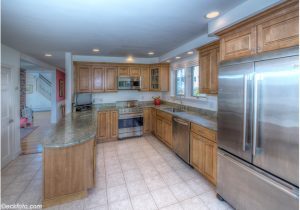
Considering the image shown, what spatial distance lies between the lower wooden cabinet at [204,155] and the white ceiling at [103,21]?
5.60ft

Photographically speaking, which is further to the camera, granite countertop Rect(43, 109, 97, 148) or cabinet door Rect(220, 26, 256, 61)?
granite countertop Rect(43, 109, 97, 148)

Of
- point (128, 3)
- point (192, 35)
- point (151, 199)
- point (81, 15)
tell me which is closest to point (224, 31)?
point (192, 35)

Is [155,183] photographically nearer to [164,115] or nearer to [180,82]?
[164,115]

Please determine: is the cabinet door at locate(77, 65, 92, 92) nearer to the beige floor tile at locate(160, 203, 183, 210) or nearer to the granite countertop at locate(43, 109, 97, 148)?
the granite countertop at locate(43, 109, 97, 148)

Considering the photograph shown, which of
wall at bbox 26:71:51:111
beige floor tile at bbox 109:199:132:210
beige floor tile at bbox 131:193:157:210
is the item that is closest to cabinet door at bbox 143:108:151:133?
beige floor tile at bbox 131:193:157:210

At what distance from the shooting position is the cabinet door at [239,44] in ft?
5.55

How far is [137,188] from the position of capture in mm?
2352

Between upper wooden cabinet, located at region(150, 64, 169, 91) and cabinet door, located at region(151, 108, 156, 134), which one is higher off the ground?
upper wooden cabinet, located at region(150, 64, 169, 91)

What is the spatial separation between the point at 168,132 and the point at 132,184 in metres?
1.62

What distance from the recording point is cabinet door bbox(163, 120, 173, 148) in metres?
3.70

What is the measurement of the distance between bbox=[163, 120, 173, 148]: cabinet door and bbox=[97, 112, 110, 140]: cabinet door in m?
1.53

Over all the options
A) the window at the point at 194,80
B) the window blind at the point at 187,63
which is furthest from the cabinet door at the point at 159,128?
the window blind at the point at 187,63

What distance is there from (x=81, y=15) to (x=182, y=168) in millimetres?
2875

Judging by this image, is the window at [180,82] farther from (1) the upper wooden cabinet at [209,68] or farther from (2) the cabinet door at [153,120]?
(1) the upper wooden cabinet at [209,68]
